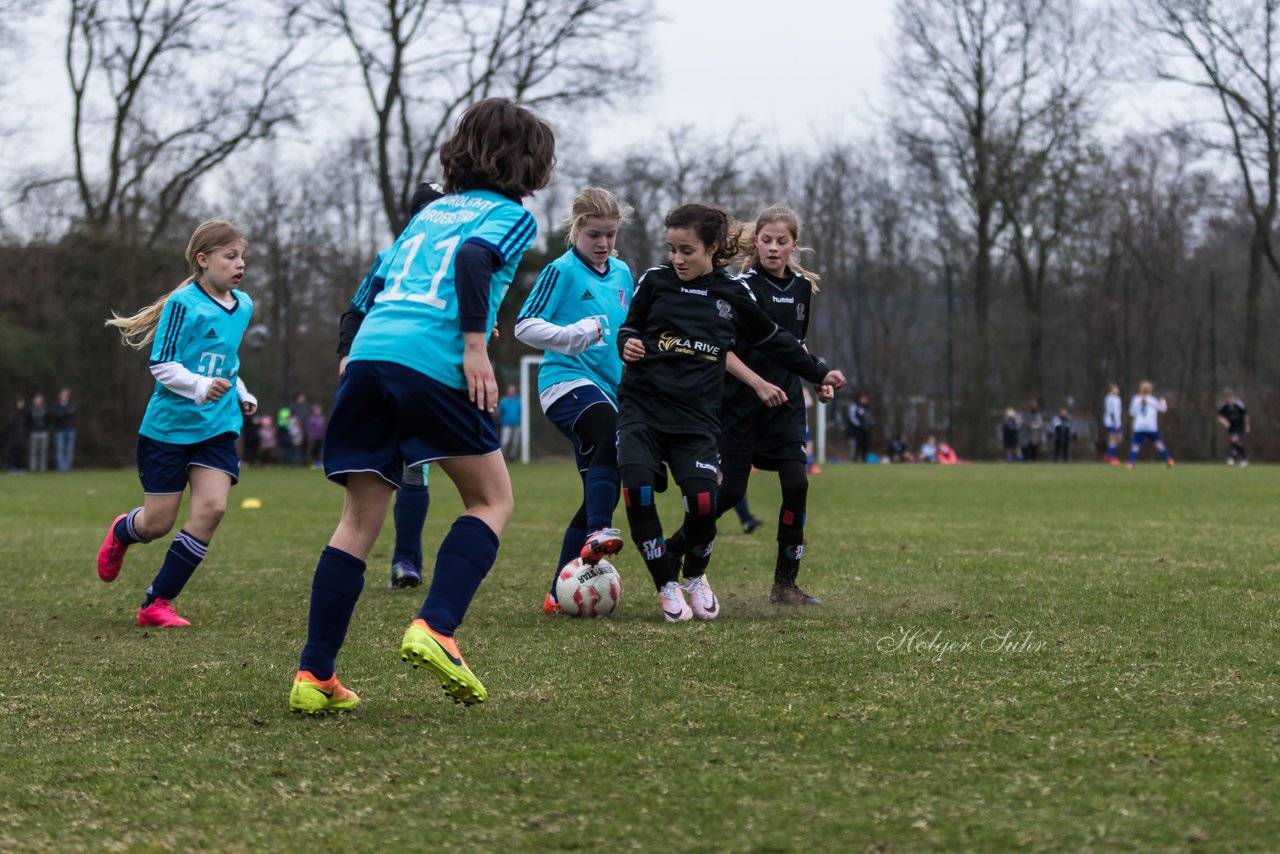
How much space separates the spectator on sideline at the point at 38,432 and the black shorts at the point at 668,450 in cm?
2487

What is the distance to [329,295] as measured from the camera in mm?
36906

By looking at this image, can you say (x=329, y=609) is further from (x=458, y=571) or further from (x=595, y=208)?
(x=595, y=208)

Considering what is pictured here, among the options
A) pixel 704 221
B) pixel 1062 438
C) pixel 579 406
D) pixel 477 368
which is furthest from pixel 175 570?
pixel 1062 438

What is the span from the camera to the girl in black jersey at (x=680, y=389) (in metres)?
5.51

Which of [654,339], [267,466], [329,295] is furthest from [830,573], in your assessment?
[329,295]

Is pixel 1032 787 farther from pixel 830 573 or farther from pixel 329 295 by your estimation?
pixel 329 295

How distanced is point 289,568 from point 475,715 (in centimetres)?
466

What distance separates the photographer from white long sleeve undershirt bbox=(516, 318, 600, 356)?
5375mm

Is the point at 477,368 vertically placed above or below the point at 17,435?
above

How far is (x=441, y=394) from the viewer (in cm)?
364

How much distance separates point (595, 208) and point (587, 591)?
65.2 inches

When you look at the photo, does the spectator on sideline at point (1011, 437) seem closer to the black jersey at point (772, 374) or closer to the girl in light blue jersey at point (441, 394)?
the black jersey at point (772, 374)

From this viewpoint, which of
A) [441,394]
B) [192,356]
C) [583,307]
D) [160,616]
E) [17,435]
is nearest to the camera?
[441,394]

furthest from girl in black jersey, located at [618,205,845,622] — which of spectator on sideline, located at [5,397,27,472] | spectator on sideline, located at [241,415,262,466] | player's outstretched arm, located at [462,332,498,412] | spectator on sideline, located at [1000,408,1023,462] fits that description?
spectator on sideline, located at [1000,408,1023,462]
